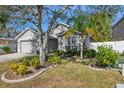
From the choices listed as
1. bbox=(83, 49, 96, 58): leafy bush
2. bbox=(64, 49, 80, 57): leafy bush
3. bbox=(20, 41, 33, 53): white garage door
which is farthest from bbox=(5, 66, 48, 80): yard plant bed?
bbox=(20, 41, 33, 53): white garage door

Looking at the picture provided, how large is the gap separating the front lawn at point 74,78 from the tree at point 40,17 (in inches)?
101

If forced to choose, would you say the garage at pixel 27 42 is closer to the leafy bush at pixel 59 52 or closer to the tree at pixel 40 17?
the leafy bush at pixel 59 52

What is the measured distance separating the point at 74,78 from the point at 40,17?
5.00m

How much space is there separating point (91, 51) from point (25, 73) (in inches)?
246

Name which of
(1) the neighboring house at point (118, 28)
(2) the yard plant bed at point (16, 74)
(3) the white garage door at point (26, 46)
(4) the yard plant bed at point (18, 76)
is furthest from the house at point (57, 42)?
→ (1) the neighboring house at point (118, 28)

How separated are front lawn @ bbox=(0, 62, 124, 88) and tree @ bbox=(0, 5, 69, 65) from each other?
2570 mm

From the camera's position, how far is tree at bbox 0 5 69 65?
1391cm

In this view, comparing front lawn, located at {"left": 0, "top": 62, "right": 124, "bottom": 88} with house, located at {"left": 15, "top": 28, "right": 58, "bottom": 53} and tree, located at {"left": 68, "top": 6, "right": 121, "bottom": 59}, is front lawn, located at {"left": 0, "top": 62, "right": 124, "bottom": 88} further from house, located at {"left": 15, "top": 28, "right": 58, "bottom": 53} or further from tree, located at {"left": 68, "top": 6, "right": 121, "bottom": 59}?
house, located at {"left": 15, "top": 28, "right": 58, "bottom": 53}

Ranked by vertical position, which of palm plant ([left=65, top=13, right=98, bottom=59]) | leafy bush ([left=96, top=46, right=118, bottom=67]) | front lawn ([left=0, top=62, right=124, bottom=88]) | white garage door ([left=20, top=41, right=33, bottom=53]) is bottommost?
front lawn ([left=0, top=62, right=124, bottom=88])

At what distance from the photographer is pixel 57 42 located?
719 inches

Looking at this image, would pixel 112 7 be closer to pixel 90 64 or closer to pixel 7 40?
pixel 90 64

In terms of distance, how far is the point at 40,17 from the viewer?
14.4 meters

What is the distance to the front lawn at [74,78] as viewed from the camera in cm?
1003

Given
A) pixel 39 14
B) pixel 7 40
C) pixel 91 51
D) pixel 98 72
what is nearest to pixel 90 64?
pixel 98 72
